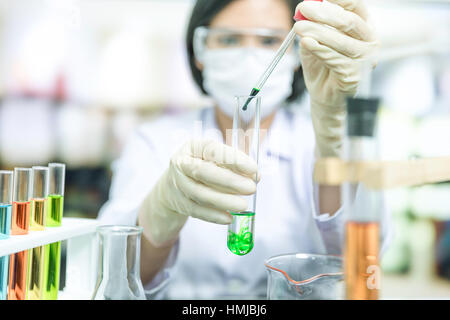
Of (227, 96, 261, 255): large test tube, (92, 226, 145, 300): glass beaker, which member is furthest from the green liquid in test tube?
(92, 226, 145, 300): glass beaker

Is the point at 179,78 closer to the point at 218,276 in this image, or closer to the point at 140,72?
the point at 140,72

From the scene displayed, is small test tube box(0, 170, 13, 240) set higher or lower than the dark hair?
lower

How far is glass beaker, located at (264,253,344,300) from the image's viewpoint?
0.64 m

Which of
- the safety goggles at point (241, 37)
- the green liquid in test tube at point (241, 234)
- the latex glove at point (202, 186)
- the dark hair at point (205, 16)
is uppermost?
the dark hair at point (205, 16)

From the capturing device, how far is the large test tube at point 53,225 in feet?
2.56

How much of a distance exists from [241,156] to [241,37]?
75 cm

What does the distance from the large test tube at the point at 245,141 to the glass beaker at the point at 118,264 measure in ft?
0.58

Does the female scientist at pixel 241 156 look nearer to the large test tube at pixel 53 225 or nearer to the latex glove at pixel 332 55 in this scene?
the latex glove at pixel 332 55

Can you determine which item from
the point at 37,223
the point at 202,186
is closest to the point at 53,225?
the point at 37,223

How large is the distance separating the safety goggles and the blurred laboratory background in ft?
2.75

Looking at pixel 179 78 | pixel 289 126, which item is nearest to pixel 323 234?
pixel 289 126

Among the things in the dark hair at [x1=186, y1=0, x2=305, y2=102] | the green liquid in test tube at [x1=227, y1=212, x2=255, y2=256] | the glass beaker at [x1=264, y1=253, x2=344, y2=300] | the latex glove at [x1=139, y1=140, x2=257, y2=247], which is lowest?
the glass beaker at [x1=264, y1=253, x2=344, y2=300]

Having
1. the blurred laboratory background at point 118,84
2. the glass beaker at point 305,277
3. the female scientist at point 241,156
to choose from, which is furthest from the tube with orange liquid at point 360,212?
the blurred laboratory background at point 118,84

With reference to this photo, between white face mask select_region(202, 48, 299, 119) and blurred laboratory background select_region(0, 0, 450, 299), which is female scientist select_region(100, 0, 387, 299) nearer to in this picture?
white face mask select_region(202, 48, 299, 119)
